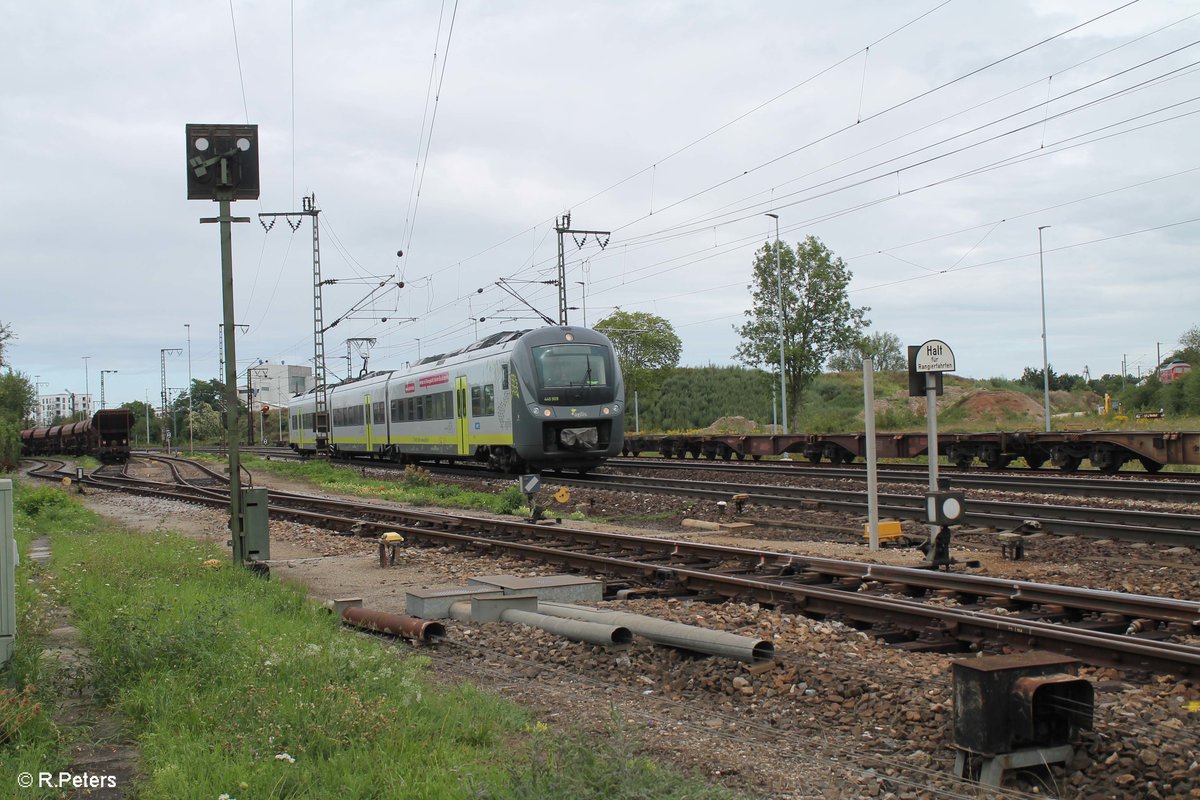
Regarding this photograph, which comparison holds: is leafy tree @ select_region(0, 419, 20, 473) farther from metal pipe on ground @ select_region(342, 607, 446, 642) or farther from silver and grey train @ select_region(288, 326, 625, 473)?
metal pipe on ground @ select_region(342, 607, 446, 642)

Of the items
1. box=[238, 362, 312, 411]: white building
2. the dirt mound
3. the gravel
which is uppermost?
box=[238, 362, 312, 411]: white building

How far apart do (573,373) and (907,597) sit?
14.0 m

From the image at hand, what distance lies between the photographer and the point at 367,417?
1407 inches

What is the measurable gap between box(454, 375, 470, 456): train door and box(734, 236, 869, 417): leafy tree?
18188mm

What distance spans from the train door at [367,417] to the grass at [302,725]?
94.0ft

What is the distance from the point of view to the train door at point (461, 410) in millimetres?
25078

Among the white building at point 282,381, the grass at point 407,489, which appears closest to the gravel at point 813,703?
the grass at point 407,489

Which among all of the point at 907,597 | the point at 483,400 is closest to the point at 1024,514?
the point at 907,597

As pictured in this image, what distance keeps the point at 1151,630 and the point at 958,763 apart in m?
2.99

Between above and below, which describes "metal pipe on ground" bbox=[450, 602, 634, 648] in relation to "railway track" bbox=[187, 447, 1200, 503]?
below

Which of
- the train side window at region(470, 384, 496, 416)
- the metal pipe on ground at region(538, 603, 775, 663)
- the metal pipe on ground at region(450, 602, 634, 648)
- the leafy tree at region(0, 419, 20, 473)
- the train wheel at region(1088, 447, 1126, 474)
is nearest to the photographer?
the metal pipe on ground at region(538, 603, 775, 663)

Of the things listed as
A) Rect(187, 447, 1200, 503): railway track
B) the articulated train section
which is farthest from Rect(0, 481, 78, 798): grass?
the articulated train section

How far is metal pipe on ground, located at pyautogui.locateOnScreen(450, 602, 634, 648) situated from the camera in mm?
6480

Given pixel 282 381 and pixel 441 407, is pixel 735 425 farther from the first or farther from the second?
pixel 282 381
